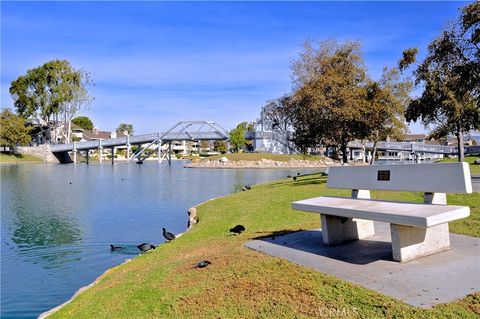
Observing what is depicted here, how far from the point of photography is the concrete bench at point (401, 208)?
5844 millimetres

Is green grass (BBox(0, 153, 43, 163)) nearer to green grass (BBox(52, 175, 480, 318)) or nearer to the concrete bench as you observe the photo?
green grass (BBox(52, 175, 480, 318))

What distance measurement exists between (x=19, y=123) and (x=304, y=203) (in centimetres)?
7982

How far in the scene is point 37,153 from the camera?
266 ft

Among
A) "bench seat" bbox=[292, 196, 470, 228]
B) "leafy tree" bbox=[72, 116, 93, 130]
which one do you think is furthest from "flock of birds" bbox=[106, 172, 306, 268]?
"leafy tree" bbox=[72, 116, 93, 130]

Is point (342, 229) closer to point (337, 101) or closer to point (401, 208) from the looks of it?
point (401, 208)

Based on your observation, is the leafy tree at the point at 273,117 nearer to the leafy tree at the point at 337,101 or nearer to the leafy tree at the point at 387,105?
the leafy tree at the point at 387,105

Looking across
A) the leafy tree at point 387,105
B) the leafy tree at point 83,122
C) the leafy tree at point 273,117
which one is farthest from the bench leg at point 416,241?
the leafy tree at point 83,122

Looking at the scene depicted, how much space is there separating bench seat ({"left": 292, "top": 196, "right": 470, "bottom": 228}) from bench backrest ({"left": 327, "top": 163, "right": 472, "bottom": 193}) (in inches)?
16.8

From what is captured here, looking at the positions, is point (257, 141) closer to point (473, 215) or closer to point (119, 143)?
point (119, 143)

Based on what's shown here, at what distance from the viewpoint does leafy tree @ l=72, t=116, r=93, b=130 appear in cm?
13588

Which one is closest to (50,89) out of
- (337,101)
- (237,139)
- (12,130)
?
(12,130)

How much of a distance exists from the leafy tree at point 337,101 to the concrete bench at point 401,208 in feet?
39.9

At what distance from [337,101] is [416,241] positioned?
1471cm

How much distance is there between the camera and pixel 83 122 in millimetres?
136875
